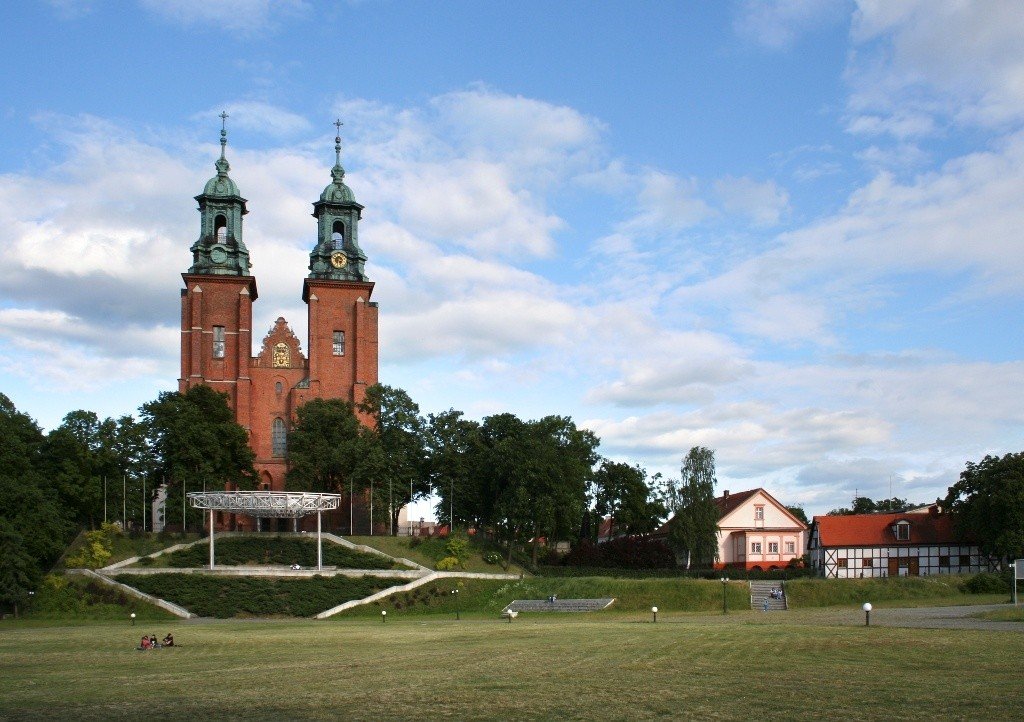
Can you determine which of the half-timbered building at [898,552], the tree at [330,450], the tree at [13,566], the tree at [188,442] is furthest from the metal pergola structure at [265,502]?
the half-timbered building at [898,552]

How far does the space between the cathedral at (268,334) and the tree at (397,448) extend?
4427 millimetres

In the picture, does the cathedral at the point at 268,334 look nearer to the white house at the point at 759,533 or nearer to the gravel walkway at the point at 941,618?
the white house at the point at 759,533

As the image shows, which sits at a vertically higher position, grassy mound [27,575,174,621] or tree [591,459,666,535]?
tree [591,459,666,535]

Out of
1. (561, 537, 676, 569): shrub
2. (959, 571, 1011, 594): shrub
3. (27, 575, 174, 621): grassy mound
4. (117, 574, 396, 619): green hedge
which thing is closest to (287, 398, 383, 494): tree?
(117, 574, 396, 619): green hedge

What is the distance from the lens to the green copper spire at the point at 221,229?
8150cm

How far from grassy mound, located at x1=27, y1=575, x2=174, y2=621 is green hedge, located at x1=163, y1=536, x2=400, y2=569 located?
5783 millimetres

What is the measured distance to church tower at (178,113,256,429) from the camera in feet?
261

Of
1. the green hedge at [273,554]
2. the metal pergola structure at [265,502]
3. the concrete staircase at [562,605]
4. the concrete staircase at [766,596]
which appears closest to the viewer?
the concrete staircase at [766,596]

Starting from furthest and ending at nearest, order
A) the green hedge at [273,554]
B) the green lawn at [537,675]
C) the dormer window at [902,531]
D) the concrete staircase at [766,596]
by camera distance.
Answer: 1. the dormer window at [902,531]
2. the green hedge at [273,554]
3. the concrete staircase at [766,596]
4. the green lawn at [537,675]

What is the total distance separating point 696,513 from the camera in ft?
237

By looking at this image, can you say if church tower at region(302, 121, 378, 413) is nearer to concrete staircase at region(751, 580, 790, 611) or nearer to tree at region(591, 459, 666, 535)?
tree at region(591, 459, 666, 535)

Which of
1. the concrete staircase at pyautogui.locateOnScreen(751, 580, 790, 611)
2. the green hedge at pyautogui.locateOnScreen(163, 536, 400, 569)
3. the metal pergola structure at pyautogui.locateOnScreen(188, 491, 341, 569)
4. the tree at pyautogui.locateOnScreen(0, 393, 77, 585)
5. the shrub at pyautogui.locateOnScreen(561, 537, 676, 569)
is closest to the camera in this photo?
the tree at pyautogui.locateOnScreen(0, 393, 77, 585)

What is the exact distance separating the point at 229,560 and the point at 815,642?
43.5 meters

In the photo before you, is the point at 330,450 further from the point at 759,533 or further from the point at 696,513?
the point at 759,533
